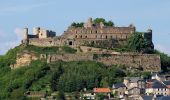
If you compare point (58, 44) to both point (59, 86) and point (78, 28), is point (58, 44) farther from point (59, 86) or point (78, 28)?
point (59, 86)

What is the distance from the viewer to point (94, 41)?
4877 inches

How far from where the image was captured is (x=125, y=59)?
392 ft

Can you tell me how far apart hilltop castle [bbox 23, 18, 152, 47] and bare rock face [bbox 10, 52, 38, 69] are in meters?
2.47

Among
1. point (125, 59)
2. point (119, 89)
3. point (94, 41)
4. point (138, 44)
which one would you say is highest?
point (94, 41)

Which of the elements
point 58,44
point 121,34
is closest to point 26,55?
point 58,44

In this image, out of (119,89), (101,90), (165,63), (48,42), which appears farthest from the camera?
(48,42)

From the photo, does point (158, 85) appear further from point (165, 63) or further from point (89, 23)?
point (89, 23)

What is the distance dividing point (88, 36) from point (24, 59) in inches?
318

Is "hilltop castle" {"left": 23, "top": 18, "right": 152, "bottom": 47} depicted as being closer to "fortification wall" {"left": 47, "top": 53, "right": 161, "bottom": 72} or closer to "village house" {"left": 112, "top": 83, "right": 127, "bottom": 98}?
"fortification wall" {"left": 47, "top": 53, "right": 161, "bottom": 72}

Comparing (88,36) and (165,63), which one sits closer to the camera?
(165,63)

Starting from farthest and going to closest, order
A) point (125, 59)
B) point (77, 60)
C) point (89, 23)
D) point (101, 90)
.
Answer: point (89, 23) → point (125, 59) → point (77, 60) → point (101, 90)

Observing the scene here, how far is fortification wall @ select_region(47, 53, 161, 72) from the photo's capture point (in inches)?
4678

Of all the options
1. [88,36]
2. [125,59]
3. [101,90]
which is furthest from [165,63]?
[101,90]

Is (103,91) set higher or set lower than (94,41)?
lower
